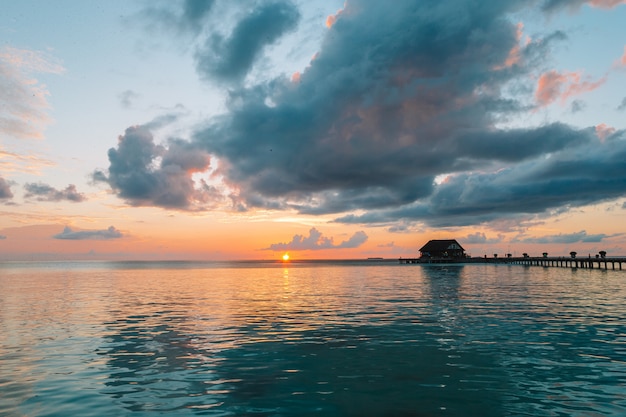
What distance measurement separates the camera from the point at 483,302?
1555 inches

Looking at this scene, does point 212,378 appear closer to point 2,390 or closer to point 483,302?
point 2,390

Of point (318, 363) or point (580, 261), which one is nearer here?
point (318, 363)

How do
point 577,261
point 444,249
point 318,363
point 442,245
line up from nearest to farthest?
point 318,363, point 577,261, point 444,249, point 442,245

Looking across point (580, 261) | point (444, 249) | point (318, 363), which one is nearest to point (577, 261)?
point (580, 261)

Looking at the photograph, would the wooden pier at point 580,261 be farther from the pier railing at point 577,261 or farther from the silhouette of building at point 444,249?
the silhouette of building at point 444,249

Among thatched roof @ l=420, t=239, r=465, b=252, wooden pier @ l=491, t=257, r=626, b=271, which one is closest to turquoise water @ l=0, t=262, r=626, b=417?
wooden pier @ l=491, t=257, r=626, b=271

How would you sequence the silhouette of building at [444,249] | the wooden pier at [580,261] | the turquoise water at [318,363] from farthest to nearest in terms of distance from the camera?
the silhouette of building at [444,249] → the wooden pier at [580,261] → the turquoise water at [318,363]

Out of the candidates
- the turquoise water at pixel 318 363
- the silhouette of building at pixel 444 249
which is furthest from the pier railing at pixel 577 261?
the turquoise water at pixel 318 363

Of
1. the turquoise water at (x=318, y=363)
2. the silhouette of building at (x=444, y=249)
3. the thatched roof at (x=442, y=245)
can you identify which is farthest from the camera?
the thatched roof at (x=442, y=245)

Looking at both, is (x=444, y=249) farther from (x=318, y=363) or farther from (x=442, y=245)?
(x=318, y=363)

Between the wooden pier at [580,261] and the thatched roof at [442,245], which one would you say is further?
the thatched roof at [442,245]

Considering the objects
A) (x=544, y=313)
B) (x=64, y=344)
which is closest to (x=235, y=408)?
(x=64, y=344)

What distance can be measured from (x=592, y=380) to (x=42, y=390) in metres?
18.5

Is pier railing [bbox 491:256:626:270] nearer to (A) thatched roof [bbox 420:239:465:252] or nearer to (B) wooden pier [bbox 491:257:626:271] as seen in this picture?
(B) wooden pier [bbox 491:257:626:271]
